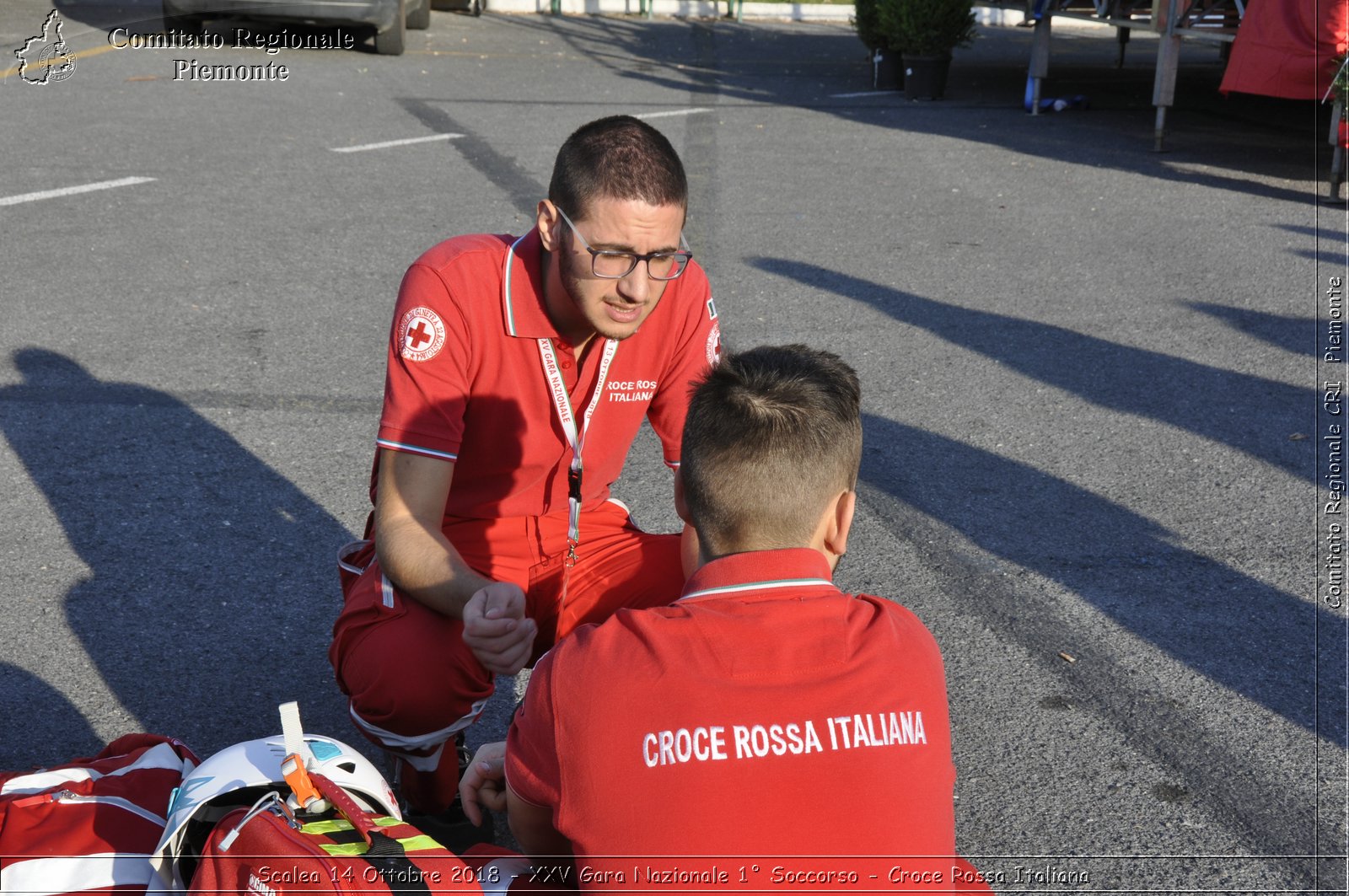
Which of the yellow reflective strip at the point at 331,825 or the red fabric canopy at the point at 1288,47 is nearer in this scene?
the yellow reflective strip at the point at 331,825

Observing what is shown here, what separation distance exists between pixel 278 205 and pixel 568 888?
6.94 metres

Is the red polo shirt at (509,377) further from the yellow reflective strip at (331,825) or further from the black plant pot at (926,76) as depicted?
the black plant pot at (926,76)

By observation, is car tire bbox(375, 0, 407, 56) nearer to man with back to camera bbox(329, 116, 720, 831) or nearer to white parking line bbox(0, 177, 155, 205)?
white parking line bbox(0, 177, 155, 205)

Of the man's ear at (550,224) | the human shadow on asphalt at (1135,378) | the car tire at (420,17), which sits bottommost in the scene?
the human shadow on asphalt at (1135,378)

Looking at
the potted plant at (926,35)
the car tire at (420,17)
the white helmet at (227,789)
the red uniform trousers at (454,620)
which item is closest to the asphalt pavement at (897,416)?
the red uniform trousers at (454,620)

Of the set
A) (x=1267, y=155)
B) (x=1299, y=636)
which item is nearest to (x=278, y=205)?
(x=1299, y=636)

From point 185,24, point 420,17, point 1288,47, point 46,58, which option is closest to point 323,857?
point 1288,47

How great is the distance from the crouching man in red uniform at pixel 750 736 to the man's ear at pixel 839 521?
7 centimetres

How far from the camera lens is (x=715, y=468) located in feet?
6.45

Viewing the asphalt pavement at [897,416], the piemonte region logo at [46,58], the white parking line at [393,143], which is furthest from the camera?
the piemonte region logo at [46,58]

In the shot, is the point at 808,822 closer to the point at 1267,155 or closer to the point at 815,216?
the point at 815,216

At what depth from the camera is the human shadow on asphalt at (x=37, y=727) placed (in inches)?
121

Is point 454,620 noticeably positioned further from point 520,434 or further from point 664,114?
point 664,114

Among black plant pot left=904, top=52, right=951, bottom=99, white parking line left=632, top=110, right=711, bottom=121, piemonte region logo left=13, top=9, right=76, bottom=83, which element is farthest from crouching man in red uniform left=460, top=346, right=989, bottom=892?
black plant pot left=904, top=52, right=951, bottom=99
